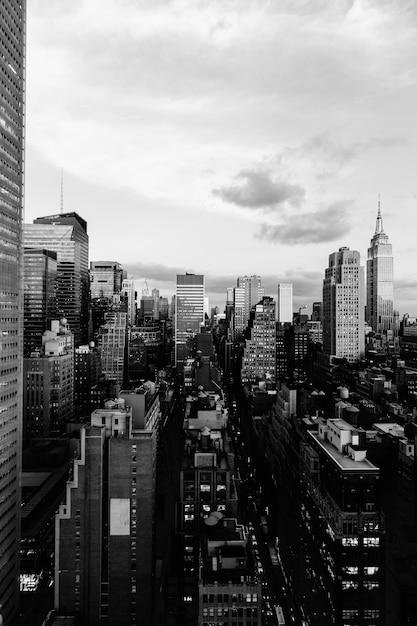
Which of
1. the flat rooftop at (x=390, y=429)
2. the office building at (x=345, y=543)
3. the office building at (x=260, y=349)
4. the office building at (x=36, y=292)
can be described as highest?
the office building at (x=36, y=292)

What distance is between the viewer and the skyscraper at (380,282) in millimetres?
181750

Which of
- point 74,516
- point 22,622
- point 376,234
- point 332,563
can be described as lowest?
point 22,622

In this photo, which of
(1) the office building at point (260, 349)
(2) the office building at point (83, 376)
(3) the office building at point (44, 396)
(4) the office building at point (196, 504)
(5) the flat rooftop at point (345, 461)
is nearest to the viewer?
(4) the office building at point (196, 504)

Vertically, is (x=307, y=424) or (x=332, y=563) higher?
(x=307, y=424)

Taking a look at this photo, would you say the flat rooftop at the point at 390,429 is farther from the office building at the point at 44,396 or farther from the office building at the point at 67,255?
the office building at the point at 67,255

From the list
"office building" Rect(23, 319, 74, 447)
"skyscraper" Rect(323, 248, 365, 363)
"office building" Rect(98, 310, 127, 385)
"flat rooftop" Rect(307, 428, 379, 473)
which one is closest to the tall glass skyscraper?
"flat rooftop" Rect(307, 428, 379, 473)

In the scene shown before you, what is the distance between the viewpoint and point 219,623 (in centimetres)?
3152

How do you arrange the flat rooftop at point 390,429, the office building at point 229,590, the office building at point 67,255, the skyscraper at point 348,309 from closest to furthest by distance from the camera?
the office building at point 229,590 < the flat rooftop at point 390,429 < the skyscraper at point 348,309 < the office building at point 67,255

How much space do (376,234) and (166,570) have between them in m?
165

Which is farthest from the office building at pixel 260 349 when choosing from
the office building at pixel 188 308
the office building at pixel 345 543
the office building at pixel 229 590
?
the office building at pixel 229 590

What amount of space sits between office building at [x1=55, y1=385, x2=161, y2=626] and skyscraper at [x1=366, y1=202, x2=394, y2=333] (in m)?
162

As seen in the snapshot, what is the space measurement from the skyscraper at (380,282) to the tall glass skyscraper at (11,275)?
15576 centimetres

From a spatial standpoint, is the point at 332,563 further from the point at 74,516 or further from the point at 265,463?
the point at 265,463

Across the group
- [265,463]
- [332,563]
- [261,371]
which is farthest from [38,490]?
[261,371]
